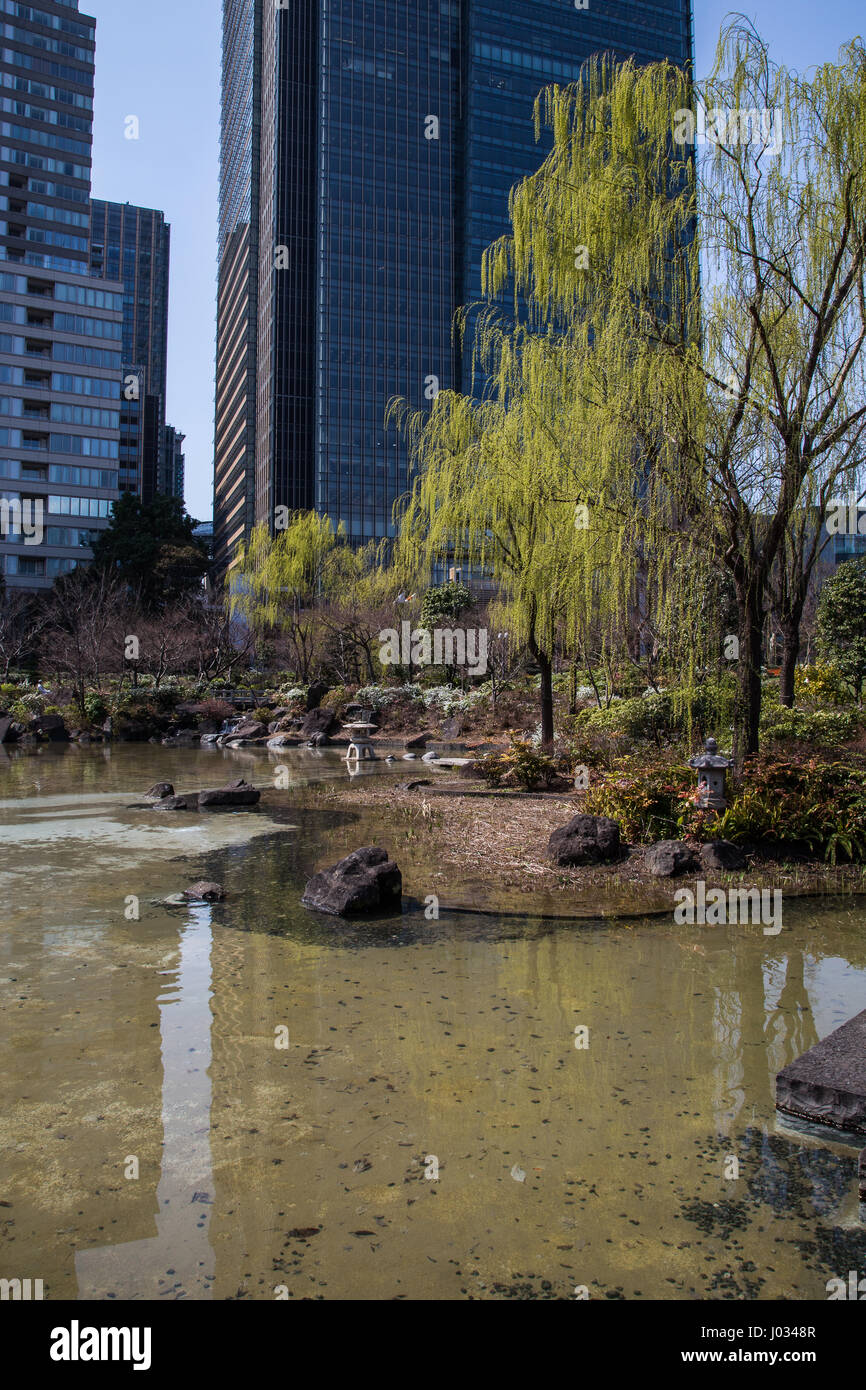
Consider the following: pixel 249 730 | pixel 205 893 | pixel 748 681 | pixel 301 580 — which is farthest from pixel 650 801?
pixel 301 580

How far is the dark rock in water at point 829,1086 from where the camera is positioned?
10.6 ft

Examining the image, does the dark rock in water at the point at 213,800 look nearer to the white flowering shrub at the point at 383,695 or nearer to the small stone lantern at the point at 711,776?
the small stone lantern at the point at 711,776

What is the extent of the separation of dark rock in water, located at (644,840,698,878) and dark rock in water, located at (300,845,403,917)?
7.78ft

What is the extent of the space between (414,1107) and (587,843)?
472cm

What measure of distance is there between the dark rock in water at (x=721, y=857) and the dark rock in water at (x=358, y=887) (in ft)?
9.41

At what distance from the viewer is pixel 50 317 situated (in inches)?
2282

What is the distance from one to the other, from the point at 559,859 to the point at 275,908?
2787 mm

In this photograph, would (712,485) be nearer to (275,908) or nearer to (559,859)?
(559,859)

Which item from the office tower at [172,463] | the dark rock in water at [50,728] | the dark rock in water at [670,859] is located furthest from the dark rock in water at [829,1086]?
the office tower at [172,463]

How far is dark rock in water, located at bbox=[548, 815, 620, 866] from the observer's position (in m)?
7.89
